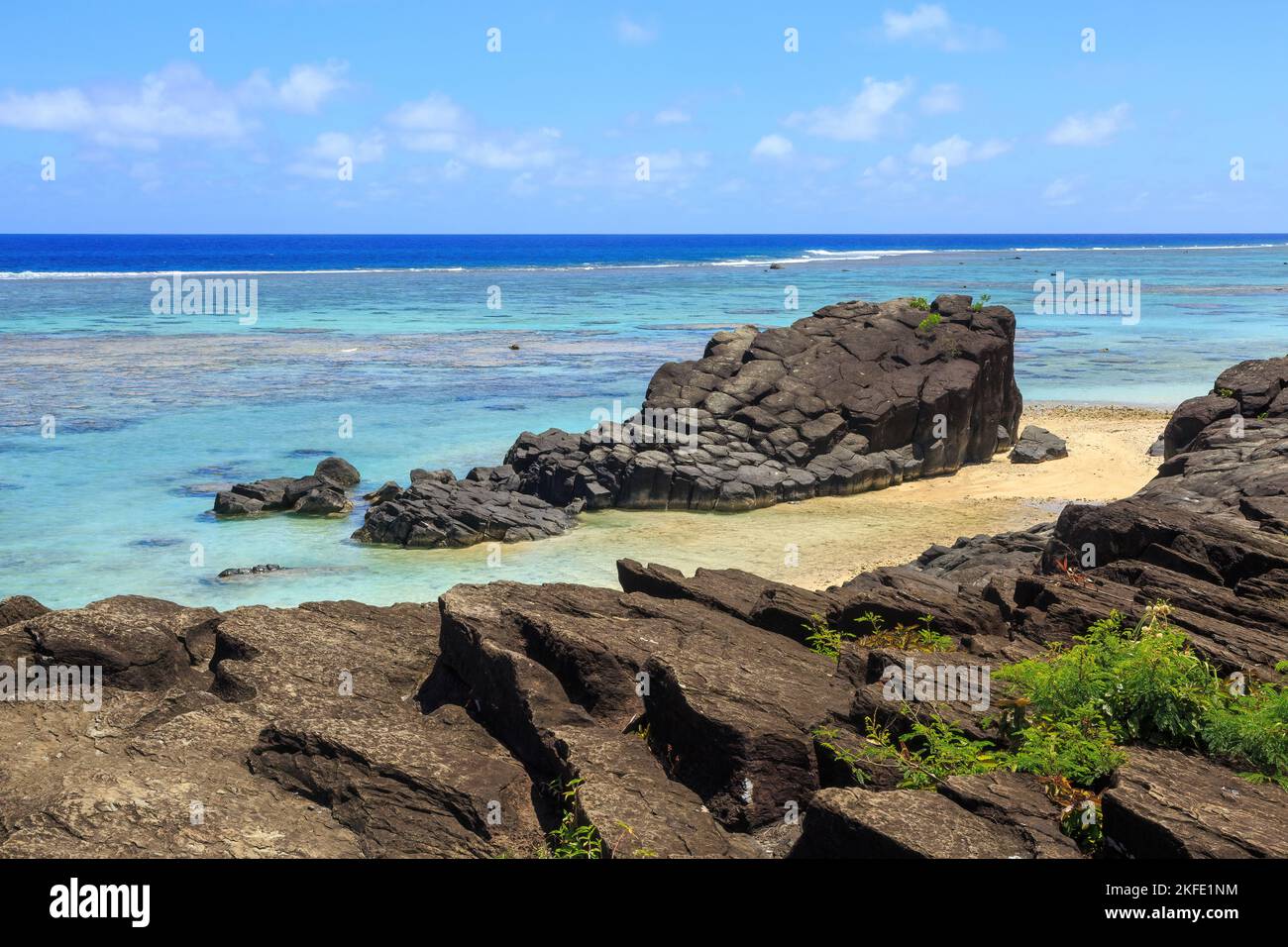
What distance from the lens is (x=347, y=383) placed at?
155 feet

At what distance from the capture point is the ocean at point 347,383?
2348cm

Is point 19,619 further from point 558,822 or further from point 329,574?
point 329,574

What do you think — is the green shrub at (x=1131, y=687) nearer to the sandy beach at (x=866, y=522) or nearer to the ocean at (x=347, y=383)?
the sandy beach at (x=866, y=522)

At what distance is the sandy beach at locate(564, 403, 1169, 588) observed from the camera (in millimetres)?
23359

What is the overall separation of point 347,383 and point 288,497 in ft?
66.1

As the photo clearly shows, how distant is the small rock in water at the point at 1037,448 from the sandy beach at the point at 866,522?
0.32 metres

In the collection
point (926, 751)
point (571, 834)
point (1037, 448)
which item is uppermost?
point (1037, 448)

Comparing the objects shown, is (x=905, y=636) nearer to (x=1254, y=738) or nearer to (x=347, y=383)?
(x=1254, y=738)

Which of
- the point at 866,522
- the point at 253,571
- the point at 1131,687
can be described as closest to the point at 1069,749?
the point at 1131,687

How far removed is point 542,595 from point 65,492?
2092 cm

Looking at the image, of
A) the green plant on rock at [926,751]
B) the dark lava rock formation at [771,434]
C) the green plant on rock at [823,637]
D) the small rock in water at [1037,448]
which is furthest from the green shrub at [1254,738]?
the small rock in water at [1037,448]

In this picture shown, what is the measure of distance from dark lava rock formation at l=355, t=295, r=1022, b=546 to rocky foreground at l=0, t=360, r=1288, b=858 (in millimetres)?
12959

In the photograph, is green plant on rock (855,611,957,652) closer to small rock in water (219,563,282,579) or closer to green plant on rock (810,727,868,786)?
green plant on rock (810,727,868,786)
